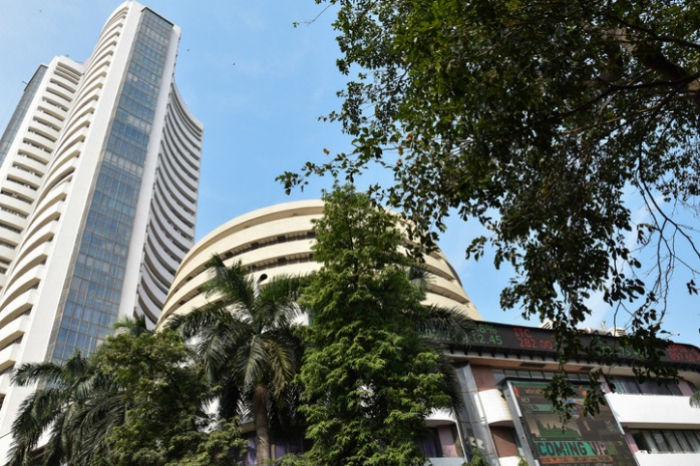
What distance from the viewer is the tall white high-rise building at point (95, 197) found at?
45.2 metres

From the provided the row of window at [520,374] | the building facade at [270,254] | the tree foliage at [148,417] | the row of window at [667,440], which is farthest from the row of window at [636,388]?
the tree foliage at [148,417]

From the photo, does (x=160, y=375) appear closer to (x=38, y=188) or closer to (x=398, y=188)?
(x=398, y=188)

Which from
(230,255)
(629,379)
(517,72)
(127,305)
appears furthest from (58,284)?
(517,72)

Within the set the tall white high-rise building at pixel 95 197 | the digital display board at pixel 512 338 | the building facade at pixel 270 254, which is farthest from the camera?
the tall white high-rise building at pixel 95 197

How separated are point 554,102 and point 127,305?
51941mm

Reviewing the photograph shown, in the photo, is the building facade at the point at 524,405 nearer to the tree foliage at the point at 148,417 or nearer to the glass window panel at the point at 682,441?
the glass window panel at the point at 682,441

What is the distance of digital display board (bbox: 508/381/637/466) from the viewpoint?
62.5ft

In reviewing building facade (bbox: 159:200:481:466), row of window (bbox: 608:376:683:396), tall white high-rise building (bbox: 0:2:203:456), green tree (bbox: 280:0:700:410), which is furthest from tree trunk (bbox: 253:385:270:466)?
tall white high-rise building (bbox: 0:2:203:456)

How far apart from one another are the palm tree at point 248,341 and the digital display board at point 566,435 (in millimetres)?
10580

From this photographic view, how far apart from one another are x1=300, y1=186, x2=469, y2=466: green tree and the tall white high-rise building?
33598 mm

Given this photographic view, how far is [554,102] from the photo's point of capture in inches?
282

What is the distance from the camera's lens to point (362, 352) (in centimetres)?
1209

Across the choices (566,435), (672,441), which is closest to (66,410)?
(566,435)

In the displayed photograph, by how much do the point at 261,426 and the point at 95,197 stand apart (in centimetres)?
4936
